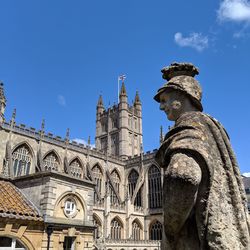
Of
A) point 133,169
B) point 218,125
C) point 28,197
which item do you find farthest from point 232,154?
point 133,169

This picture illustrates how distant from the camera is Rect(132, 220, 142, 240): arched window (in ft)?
112

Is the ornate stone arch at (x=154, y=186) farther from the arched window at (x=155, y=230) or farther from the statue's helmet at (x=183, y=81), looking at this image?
Result: the statue's helmet at (x=183, y=81)

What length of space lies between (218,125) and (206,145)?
34cm

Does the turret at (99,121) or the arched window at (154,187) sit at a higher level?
the turret at (99,121)

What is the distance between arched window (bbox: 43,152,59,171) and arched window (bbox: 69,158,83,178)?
209 cm

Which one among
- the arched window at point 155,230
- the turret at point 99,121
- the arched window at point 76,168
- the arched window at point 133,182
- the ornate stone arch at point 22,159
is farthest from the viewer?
the turret at point 99,121

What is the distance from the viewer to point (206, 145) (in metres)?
1.68

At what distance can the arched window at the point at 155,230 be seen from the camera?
34.5 m

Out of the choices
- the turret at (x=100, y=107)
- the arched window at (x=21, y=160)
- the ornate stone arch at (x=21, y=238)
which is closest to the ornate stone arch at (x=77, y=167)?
the arched window at (x=21, y=160)

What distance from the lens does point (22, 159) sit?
2931 centimetres

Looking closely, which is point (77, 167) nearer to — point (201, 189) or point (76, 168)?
point (76, 168)

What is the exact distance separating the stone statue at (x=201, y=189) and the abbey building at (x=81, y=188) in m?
5.64

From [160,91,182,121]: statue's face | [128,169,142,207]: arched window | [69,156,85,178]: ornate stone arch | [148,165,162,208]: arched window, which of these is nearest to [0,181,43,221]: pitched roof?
[160,91,182,121]: statue's face

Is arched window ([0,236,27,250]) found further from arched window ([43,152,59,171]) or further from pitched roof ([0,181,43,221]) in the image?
arched window ([43,152,59,171])
